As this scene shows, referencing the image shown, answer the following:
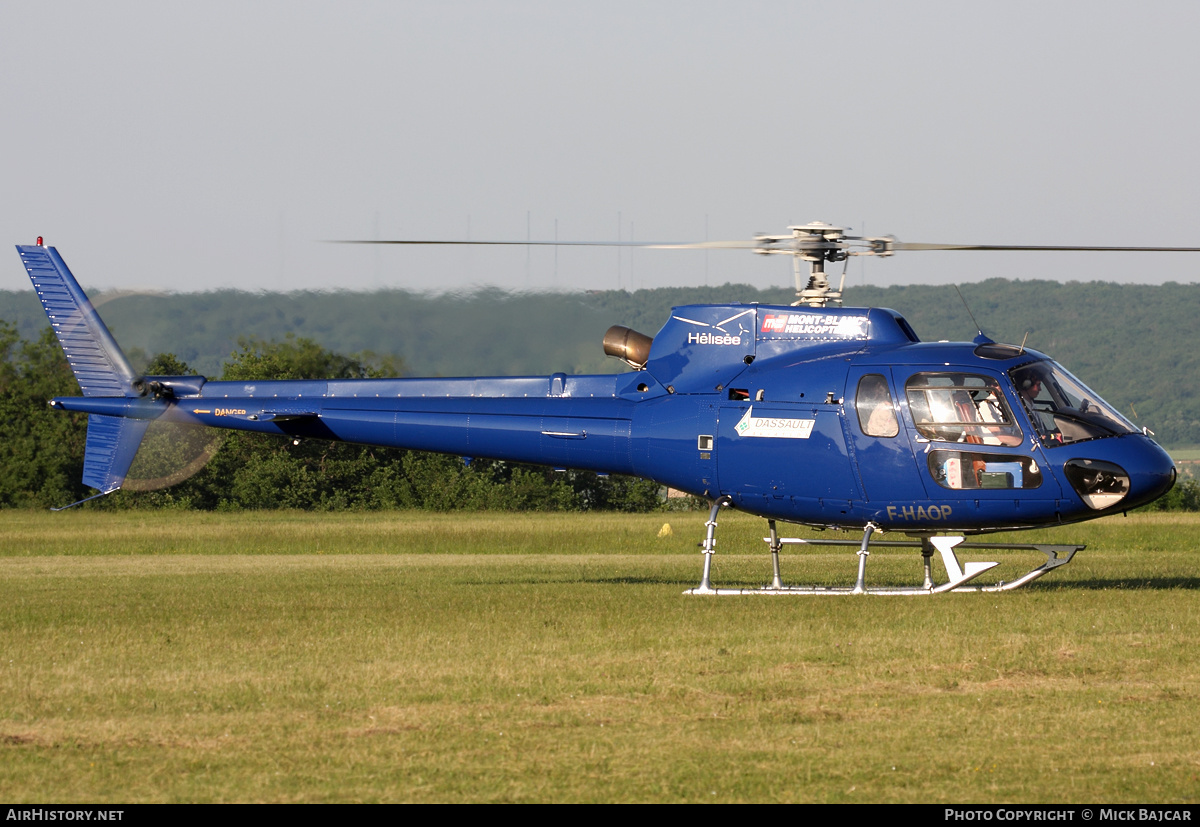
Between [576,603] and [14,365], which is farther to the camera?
[14,365]

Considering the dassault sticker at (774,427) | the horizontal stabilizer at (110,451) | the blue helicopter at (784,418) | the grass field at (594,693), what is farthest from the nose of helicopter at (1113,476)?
the horizontal stabilizer at (110,451)

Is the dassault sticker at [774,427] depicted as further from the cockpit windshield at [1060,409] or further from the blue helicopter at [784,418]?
the cockpit windshield at [1060,409]

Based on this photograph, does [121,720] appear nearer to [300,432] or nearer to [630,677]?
[630,677]

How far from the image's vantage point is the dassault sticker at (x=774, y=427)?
17922 mm

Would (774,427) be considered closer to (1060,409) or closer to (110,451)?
(1060,409)

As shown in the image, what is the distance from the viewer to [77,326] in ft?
71.5

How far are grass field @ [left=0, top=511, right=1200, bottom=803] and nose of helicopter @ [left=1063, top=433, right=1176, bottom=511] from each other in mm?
1291

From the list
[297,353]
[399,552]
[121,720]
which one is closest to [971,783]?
[121,720]

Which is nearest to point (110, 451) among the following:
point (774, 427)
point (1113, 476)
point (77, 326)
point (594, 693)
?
point (77, 326)

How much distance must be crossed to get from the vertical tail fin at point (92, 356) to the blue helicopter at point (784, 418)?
30mm

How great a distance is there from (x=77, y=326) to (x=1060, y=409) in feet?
48.9

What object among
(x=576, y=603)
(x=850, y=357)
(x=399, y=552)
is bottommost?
(x=399, y=552)

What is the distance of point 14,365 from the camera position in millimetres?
65375

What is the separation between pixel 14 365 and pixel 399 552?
40.3 meters
